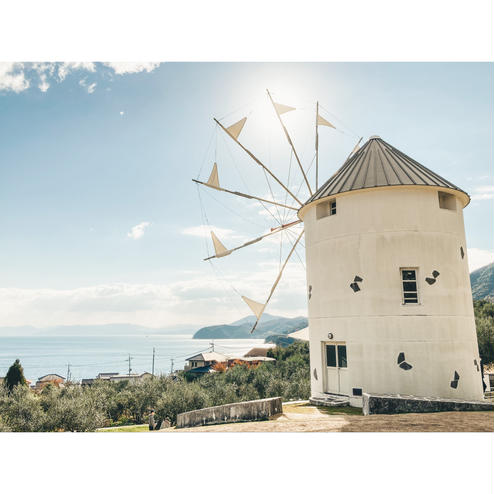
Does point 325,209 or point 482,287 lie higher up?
point 482,287

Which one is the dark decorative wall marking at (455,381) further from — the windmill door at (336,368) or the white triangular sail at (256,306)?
the white triangular sail at (256,306)

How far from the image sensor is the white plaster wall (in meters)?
9.80

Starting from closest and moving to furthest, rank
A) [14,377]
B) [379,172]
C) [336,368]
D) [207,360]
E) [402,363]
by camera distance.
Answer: [402,363]
[336,368]
[379,172]
[14,377]
[207,360]

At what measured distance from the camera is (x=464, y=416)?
7543 millimetres

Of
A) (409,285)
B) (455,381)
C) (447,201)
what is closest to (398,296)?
(409,285)

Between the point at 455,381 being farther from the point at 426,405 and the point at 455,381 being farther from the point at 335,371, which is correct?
the point at 335,371

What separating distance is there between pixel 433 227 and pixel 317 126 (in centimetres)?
780

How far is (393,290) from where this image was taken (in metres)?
10.0

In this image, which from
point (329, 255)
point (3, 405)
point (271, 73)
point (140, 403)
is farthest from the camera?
point (140, 403)

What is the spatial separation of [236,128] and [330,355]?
31.2 ft

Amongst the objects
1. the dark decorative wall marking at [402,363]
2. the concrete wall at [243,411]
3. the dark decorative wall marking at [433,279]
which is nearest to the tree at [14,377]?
the concrete wall at [243,411]
